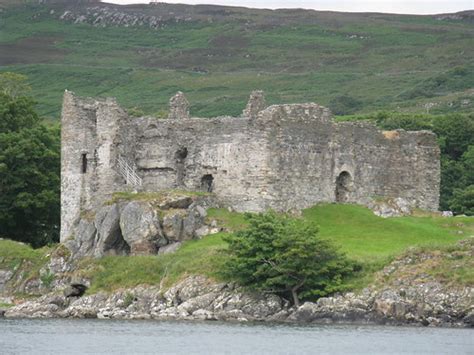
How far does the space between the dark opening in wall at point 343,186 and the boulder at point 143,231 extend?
957 centimetres

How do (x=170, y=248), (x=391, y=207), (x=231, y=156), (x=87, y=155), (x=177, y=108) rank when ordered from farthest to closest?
(x=177, y=108)
(x=391, y=207)
(x=87, y=155)
(x=231, y=156)
(x=170, y=248)

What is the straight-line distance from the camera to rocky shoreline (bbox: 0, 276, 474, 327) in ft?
178

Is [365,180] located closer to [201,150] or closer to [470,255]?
[201,150]

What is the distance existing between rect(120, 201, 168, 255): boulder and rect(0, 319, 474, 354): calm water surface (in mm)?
7153

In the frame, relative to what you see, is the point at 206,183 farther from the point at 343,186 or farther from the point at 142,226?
the point at 343,186

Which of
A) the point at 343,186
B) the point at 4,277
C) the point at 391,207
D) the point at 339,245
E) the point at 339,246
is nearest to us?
the point at 339,246

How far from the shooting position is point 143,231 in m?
62.8

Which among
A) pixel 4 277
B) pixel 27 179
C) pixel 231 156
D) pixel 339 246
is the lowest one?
pixel 4 277

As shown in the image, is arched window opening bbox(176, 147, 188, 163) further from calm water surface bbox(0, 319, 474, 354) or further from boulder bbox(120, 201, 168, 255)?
calm water surface bbox(0, 319, 474, 354)

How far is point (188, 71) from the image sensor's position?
195250 mm

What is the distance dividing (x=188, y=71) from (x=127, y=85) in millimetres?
14669

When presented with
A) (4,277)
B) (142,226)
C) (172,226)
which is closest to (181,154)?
(172,226)

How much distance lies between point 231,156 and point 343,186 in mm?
6358

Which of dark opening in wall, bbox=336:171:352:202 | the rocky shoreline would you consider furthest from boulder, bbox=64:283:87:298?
dark opening in wall, bbox=336:171:352:202
